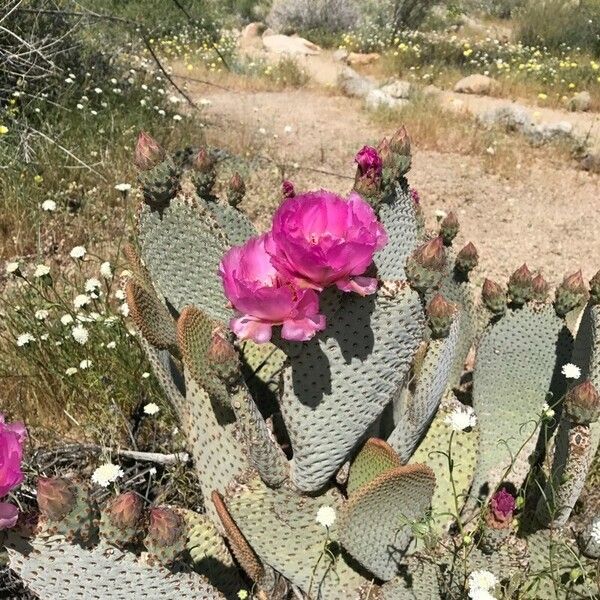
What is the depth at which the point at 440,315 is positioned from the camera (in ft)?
5.04

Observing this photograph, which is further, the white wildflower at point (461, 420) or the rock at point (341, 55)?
the rock at point (341, 55)

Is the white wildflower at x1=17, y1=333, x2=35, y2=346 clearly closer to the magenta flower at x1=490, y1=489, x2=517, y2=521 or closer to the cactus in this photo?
the cactus

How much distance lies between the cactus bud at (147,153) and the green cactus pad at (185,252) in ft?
0.56

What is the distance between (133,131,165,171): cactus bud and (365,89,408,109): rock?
6622mm

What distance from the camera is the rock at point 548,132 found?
6746 millimetres

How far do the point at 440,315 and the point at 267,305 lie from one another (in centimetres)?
62

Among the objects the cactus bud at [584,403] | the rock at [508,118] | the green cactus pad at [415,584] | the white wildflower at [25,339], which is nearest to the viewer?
the cactus bud at [584,403]

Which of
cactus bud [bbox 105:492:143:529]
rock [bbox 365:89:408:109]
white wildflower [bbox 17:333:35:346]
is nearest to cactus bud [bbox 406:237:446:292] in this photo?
→ cactus bud [bbox 105:492:143:529]

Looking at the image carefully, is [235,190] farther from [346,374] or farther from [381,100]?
[381,100]

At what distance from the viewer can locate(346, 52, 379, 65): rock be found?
1152cm

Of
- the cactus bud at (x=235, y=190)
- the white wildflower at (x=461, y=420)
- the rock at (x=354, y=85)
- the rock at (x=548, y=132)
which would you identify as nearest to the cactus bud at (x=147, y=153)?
the cactus bud at (x=235, y=190)

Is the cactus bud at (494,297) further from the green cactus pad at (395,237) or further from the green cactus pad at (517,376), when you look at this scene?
the green cactus pad at (395,237)

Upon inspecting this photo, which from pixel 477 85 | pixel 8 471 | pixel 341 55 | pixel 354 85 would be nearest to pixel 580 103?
pixel 477 85

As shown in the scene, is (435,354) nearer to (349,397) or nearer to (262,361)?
(349,397)
